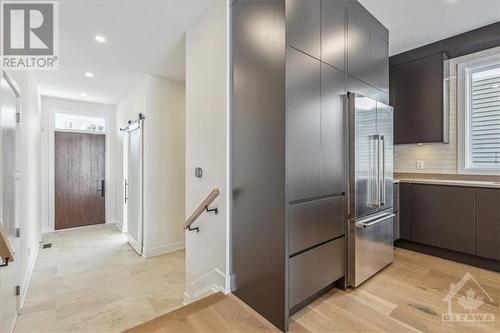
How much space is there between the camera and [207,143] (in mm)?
2438

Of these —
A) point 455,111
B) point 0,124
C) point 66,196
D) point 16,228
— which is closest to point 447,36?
point 455,111

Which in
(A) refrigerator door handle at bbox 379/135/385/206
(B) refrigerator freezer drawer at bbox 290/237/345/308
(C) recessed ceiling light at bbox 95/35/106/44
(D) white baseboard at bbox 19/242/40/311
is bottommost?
(D) white baseboard at bbox 19/242/40/311

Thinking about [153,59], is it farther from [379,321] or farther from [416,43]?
[379,321]

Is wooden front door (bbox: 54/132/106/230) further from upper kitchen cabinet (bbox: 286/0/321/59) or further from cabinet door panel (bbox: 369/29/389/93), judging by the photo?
cabinet door panel (bbox: 369/29/389/93)

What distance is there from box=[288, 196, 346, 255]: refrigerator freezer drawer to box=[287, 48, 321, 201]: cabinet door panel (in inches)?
4.1

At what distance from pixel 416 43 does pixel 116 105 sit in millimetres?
6594

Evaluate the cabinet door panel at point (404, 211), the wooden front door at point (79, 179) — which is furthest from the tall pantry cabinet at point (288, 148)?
the wooden front door at point (79, 179)

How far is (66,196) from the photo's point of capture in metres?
5.66

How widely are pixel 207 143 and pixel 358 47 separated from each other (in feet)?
6.10

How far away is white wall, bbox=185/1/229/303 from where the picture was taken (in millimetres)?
2230

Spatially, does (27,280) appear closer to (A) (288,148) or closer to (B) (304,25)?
(A) (288,148)

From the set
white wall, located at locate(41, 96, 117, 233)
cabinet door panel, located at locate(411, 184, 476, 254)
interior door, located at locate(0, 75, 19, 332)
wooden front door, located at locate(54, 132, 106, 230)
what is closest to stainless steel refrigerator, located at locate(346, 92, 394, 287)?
cabinet door panel, located at locate(411, 184, 476, 254)

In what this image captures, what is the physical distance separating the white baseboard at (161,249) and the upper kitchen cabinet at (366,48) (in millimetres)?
3997

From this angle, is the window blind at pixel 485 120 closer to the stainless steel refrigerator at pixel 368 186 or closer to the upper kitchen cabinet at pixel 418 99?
the upper kitchen cabinet at pixel 418 99
